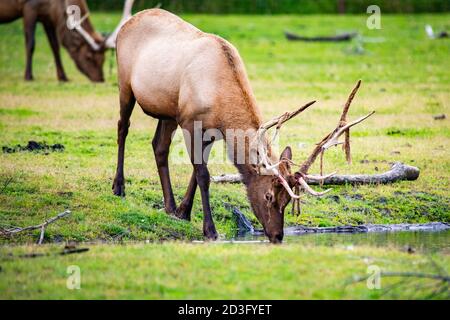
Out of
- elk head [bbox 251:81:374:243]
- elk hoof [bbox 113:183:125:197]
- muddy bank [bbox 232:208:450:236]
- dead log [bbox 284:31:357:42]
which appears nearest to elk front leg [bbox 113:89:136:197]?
elk hoof [bbox 113:183:125:197]

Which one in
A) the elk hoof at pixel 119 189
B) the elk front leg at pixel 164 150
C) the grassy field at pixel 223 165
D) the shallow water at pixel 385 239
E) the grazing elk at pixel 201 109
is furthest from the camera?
the elk hoof at pixel 119 189

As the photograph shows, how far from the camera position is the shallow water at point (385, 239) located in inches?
418

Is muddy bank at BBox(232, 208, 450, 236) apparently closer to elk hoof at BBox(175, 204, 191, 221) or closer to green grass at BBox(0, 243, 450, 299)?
elk hoof at BBox(175, 204, 191, 221)

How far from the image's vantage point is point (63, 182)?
500 inches

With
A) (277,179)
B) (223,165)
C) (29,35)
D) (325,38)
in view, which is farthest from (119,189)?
(325,38)

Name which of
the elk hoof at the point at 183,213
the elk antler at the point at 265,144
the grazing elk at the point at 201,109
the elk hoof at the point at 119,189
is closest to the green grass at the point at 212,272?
the elk antler at the point at 265,144

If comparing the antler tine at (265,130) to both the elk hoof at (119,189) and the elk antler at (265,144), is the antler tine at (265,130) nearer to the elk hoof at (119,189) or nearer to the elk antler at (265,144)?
the elk antler at (265,144)

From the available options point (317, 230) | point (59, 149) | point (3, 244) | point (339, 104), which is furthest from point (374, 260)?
point (339, 104)

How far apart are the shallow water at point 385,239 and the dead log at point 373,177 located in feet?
4.53

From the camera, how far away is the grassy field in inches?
345

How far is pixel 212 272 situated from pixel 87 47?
14.7 meters

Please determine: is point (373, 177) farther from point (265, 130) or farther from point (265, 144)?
point (265, 130)

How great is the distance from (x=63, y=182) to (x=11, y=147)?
104 inches

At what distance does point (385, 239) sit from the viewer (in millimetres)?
11227
